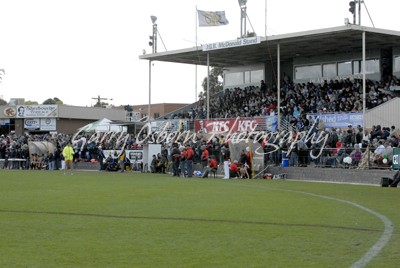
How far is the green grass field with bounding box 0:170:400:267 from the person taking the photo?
8.69 metres

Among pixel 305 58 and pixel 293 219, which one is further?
pixel 305 58

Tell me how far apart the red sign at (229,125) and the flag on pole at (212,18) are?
22.4ft

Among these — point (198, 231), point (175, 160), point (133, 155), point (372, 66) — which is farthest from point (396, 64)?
point (198, 231)

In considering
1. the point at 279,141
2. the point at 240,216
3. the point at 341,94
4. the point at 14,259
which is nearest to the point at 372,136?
the point at 279,141

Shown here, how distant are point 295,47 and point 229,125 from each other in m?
7.40

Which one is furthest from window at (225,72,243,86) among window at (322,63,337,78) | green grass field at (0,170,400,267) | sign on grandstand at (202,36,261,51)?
green grass field at (0,170,400,267)

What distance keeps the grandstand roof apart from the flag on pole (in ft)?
5.94

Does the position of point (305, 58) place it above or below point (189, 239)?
above

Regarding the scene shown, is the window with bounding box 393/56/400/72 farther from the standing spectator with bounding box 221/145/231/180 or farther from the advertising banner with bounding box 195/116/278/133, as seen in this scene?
the standing spectator with bounding box 221/145/231/180

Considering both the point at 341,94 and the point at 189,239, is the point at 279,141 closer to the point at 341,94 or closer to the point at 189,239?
the point at 341,94

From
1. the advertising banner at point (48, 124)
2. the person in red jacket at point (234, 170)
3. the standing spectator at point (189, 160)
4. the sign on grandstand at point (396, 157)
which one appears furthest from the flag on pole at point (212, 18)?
the advertising banner at point (48, 124)

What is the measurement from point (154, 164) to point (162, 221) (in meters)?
26.0

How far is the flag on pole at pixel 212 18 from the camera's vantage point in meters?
44.1

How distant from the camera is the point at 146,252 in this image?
9.23 m
